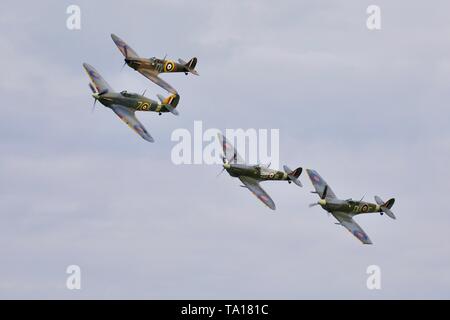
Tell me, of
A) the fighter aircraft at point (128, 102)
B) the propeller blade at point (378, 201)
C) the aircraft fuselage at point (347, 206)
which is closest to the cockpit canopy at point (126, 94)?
the fighter aircraft at point (128, 102)

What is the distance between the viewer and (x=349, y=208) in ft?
293

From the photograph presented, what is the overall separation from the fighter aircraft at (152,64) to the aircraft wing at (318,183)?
49.4 ft

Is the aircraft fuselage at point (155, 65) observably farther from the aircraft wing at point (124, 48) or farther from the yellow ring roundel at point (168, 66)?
the aircraft wing at point (124, 48)

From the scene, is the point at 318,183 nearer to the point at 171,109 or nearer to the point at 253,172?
the point at 253,172

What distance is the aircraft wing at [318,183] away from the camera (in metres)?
90.4

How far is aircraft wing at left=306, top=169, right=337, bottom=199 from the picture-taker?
90.4 m

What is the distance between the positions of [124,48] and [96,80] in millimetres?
7836

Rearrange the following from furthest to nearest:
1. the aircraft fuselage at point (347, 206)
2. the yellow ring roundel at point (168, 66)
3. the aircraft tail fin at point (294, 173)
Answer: the yellow ring roundel at point (168, 66)
the aircraft fuselage at point (347, 206)
the aircraft tail fin at point (294, 173)
